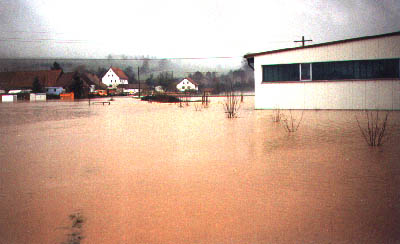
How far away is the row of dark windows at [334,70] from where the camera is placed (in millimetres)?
18533

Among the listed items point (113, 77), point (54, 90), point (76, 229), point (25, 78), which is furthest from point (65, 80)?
point (76, 229)

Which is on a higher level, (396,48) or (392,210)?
(396,48)

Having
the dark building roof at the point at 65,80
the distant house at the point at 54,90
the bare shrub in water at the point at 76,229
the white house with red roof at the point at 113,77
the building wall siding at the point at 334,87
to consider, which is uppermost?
the white house with red roof at the point at 113,77

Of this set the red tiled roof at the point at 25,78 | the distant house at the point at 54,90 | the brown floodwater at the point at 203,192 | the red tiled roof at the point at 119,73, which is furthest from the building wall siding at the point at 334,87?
the red tiled roof at the point at 119,73

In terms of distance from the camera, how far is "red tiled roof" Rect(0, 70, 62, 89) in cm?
7506

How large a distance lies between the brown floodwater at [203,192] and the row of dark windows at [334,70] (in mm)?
Answer: 11513

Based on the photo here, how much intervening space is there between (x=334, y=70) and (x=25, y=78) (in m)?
74.1

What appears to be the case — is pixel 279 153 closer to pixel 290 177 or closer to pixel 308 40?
pixel 290 177

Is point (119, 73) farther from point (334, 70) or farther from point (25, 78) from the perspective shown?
point (334, 70)

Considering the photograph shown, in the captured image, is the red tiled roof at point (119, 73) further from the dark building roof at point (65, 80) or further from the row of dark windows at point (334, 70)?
the row of dark windows at point (334, 70)

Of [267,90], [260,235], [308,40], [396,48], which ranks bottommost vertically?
[260,235]

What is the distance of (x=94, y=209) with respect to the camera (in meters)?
4.15

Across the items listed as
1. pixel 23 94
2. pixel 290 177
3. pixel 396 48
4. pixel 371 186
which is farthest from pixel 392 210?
pixel 23 94

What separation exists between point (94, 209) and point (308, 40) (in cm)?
3321
